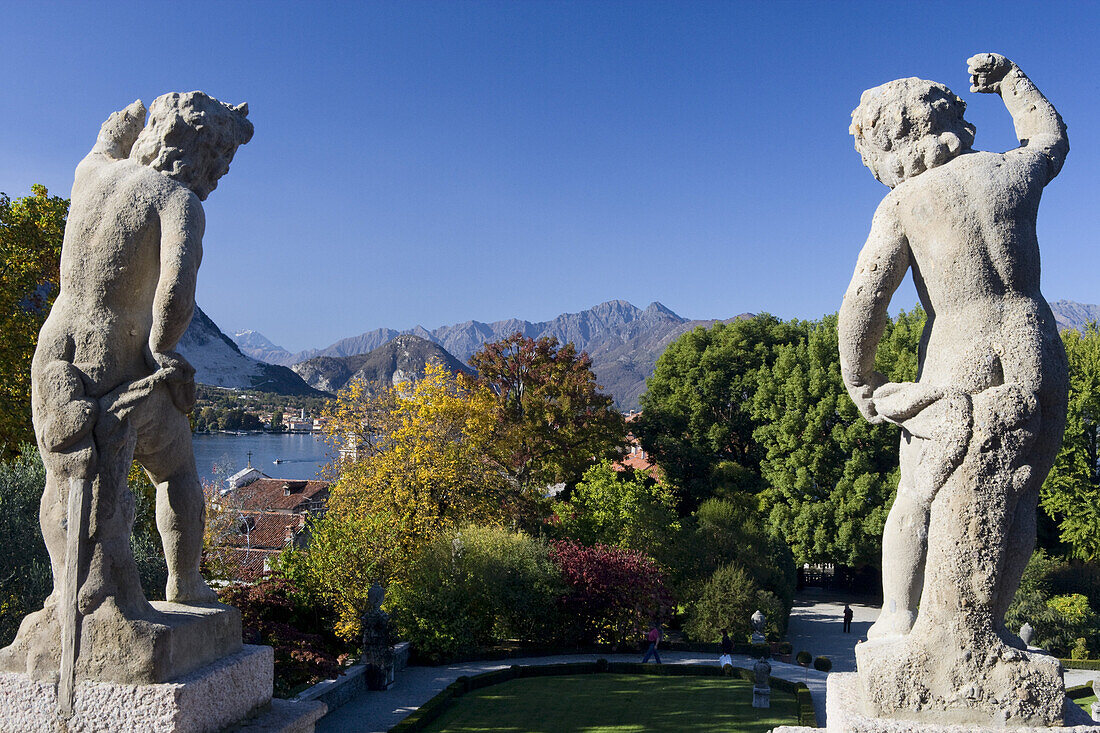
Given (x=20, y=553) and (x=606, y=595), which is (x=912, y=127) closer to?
(x=20, y=553)

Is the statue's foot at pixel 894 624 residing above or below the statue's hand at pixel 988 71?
below

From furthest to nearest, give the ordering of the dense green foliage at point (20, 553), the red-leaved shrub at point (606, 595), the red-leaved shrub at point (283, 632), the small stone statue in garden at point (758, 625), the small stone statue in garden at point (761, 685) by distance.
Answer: the red-leaved shrub at point (606, 595) < the small stone statue in garden at point (758, 625) < the small stone statue in garden at point (761, 685) < the red-leaved shrub at point (283, 632) < the dense green foliage at point (20, 553)

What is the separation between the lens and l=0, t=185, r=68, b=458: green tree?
56.7ft

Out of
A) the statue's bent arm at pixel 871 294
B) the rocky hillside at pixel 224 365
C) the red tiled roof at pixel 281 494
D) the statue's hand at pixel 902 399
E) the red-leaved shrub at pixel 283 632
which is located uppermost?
the rocky hillside at pixel 224 365

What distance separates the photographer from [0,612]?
1362cm

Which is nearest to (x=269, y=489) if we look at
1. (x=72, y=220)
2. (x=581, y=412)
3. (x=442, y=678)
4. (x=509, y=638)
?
(x=581, y=412)

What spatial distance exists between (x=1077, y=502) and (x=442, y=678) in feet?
70.0

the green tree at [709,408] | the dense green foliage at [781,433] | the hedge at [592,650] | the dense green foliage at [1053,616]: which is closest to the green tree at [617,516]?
the hedge at [592,650]

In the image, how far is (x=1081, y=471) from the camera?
26391mm

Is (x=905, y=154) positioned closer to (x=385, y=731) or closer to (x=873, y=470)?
(x=385, y=731)

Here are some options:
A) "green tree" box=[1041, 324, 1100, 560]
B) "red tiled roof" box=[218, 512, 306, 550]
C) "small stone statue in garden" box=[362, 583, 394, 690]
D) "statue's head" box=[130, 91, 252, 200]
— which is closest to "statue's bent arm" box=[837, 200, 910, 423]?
"statue's head" box=[130, 91, 252, 200]

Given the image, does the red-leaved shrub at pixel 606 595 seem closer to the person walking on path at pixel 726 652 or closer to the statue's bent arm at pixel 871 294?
the person walking on path at pixel 726 652

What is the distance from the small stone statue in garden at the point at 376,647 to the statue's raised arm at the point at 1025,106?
15605 millimetres

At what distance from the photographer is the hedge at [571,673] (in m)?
15.1
